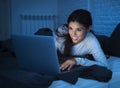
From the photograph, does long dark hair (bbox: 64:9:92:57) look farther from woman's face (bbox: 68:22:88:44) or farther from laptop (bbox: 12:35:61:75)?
laptop (bbox: 12:35:61:75)

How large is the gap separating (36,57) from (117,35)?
1.18 meters

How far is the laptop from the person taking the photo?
139cm

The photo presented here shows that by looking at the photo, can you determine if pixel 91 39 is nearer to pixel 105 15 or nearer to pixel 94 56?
pixel 94 56

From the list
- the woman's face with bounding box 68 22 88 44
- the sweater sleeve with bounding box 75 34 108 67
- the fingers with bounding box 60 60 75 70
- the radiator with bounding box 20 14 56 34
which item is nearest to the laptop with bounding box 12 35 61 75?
the fingers with bounding box 60 60 75 70

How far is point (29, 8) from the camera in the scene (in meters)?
4.26

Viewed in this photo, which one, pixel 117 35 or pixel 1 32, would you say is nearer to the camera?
pixel 117 35

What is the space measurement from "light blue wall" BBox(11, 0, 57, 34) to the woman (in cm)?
236

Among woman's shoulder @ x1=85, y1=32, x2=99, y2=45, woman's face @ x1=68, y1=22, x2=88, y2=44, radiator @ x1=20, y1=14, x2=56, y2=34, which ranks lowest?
radiator @ x1=20, y1=14, x2=56, y2=34

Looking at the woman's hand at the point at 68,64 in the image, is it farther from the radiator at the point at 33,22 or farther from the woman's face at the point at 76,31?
the radiator at the point at 33,22

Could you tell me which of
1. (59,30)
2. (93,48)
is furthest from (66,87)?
(59,30)

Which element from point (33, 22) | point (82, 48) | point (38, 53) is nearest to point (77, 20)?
point (82, 48)

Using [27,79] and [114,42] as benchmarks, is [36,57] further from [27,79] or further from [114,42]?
[114,42]

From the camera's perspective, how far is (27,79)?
4.82ft

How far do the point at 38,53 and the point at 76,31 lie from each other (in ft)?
1.38
